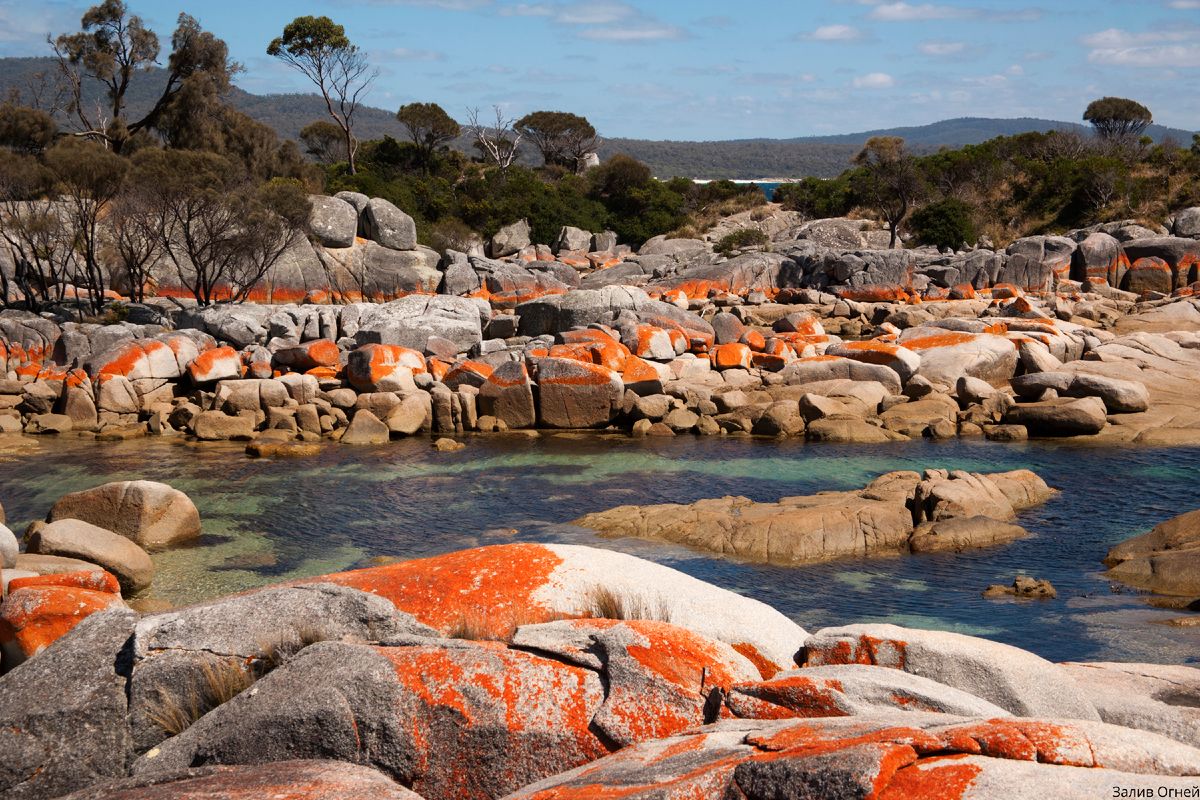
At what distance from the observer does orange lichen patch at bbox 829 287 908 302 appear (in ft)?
139

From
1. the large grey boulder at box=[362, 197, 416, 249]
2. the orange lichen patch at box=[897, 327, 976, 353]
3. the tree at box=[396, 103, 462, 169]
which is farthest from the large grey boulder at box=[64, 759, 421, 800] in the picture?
the tree at box=[396, 103, 462, 169]

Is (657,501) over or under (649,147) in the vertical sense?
under

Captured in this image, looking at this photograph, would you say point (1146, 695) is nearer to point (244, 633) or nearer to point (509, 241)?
point (244, 633)

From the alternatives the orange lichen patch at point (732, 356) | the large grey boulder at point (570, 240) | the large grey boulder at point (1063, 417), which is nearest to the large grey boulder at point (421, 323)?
the orange lichen patch at point (732, 356)

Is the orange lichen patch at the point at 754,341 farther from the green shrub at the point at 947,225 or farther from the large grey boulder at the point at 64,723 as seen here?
the green shrub at the point at 947,225

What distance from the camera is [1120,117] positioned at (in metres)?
68.4

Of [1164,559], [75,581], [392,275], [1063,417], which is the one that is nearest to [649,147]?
[392,275]

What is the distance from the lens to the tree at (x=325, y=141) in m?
69.2

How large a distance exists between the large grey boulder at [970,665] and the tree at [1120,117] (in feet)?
251

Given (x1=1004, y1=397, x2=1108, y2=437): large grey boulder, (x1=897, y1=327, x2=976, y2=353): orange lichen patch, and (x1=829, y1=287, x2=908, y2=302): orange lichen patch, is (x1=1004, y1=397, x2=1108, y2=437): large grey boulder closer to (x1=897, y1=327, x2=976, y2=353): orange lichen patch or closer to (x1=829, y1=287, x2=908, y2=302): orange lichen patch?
(x1=897, y1=327, x2=976, y2=353): orange lichen patch

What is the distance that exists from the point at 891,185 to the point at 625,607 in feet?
178

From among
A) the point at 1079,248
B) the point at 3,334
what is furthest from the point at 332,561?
the point at 1079,248

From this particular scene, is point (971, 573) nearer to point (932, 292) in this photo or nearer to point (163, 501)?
point (163, 501)

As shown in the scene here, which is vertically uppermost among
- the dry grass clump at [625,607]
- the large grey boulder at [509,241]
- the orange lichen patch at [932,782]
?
the large grey boulder at [509,241]
